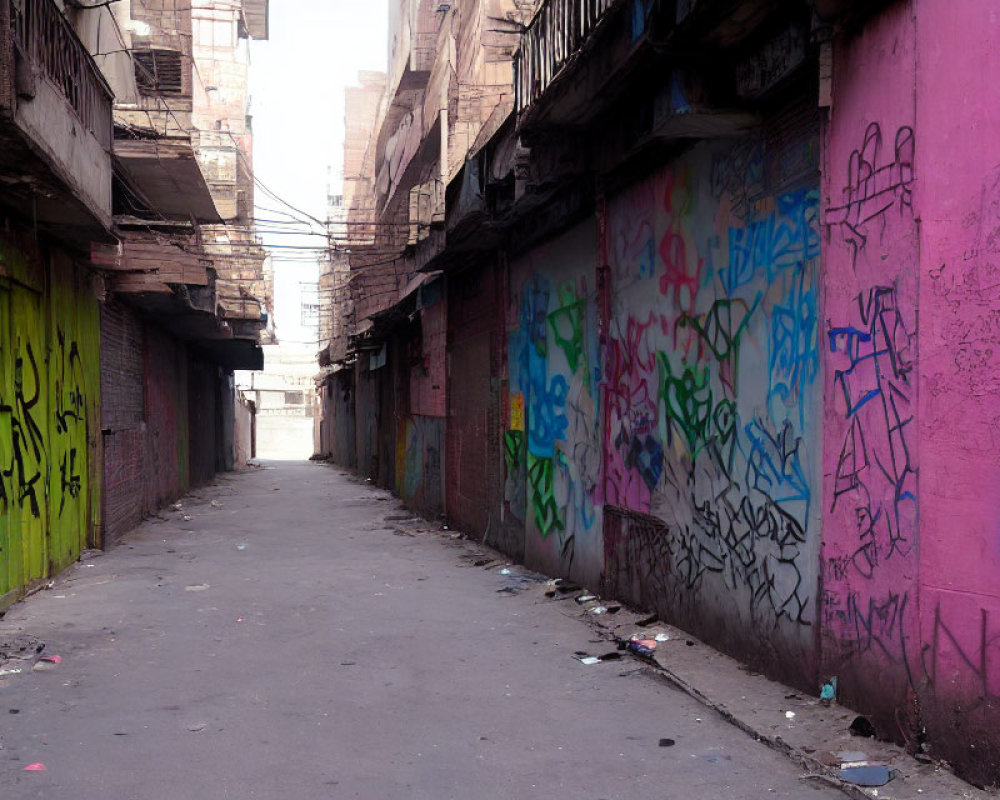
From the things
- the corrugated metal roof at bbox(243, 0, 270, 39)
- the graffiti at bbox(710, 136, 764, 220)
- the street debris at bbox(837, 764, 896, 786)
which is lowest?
the street debris at bbox(837, 764, 896, 786)

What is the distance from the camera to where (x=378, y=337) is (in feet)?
77.0

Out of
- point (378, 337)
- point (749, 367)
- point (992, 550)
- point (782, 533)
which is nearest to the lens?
point (992, 550)

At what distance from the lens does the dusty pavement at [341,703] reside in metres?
4.40

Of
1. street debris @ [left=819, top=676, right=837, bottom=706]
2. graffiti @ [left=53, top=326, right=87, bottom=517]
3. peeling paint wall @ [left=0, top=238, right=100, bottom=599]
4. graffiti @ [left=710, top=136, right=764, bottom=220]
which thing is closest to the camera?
street debris @ [left=819, top=676, right=837, bottom=706]

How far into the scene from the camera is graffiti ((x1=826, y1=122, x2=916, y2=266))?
178 inches

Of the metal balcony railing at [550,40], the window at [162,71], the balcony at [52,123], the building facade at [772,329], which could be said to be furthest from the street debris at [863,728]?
the window at [162,71]

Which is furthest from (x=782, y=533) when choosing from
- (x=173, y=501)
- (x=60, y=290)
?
(x=173, y=501)

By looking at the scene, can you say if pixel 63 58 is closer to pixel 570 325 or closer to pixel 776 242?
pixel 570 325

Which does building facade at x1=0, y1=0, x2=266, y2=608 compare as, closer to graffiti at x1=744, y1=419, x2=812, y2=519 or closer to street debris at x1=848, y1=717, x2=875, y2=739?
graffiti at x1=744, y1=419, x2=812, y2=519

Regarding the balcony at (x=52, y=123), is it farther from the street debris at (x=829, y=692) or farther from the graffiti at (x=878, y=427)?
the street debris at (x=829, y=692)

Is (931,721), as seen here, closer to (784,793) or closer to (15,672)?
(784,793)

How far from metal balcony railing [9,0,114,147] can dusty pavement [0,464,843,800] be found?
4.61m

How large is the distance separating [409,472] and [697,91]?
14770 millimetres

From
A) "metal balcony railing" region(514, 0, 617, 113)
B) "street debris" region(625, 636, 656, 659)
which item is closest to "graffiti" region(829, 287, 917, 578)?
"street debris" region(625, 636, 656, 659)
